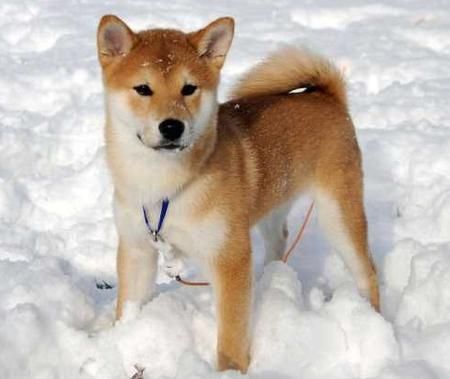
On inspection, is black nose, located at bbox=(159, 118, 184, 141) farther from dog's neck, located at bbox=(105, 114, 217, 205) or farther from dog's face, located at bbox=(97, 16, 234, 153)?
dog's neck, located at bbox=(105, 114, 217, 205)

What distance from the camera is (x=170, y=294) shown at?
324cm

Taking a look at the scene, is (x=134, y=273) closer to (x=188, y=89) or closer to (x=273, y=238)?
(x=188, y=89)

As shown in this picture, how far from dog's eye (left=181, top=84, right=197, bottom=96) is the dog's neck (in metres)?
0.14

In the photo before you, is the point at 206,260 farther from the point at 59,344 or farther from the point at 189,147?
the point at 59,344

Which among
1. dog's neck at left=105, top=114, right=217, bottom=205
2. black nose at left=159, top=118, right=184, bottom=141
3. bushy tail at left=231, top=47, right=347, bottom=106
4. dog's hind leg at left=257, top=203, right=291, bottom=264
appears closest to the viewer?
black nose at left=159, top=118, right=184, bottom=141

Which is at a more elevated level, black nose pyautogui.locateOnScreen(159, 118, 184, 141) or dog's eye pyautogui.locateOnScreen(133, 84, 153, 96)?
dog's eye pyautogui.locateOnScreen(133, 84, 153, 96)

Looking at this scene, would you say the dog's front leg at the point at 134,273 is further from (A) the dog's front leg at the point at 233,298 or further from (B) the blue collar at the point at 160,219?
(A) the dog's front leg at the point at 233,298

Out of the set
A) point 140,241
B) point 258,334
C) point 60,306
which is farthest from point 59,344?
point 258,334

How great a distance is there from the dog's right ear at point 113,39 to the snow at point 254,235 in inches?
40.0

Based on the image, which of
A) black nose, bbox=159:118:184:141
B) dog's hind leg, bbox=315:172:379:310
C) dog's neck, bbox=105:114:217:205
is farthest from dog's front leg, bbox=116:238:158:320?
dog's hind leg, bbox=315:172:379:310

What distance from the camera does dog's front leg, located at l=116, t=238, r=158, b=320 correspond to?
3102mm

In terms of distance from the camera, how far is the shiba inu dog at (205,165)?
2.76 metres

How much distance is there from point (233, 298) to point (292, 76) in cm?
123

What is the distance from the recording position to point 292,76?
11.9ft
